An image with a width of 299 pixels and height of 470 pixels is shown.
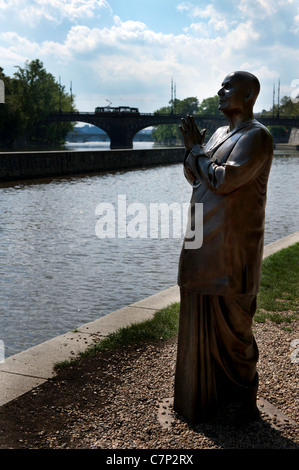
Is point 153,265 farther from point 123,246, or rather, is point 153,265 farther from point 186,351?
point 186,351

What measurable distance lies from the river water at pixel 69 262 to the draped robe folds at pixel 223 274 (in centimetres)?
299

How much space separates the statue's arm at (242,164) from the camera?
3781mm

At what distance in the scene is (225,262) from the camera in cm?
396

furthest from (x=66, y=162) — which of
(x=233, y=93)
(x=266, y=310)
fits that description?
(x=233, y=93)

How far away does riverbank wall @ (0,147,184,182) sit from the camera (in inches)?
1056

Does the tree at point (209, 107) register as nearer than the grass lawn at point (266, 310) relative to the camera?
No

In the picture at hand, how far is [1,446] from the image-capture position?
399 cm

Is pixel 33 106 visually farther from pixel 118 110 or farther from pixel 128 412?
pixel 128 412

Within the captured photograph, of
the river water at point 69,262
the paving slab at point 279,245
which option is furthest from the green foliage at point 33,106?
the paving slab at point 279,245

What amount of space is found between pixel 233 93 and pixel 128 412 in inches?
93.8

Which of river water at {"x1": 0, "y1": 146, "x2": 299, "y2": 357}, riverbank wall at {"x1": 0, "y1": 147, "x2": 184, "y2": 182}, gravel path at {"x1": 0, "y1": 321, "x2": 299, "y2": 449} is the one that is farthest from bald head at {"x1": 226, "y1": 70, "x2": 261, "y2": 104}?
riverbank wall at {"x1": 0, "y1": 147, "x2": 184, "y2": 182}

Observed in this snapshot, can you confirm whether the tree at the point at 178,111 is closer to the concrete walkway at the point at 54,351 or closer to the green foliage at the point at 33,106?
the green foliage at the point at 33,106

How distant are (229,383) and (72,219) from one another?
41.4 ft

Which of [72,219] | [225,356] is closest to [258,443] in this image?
[225,356]
